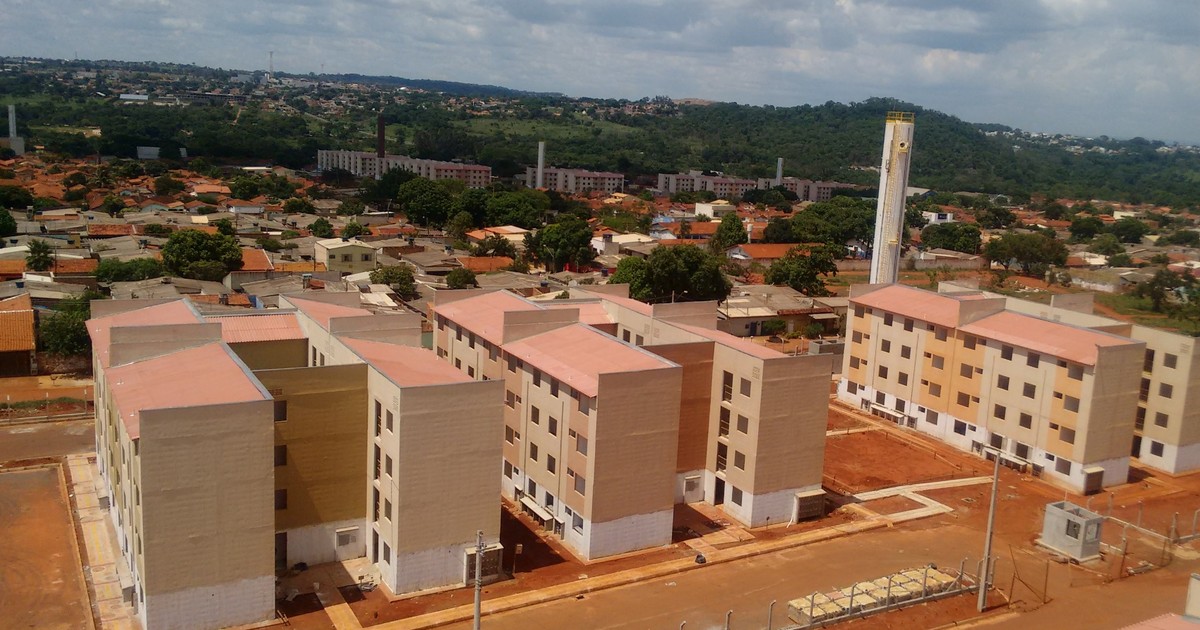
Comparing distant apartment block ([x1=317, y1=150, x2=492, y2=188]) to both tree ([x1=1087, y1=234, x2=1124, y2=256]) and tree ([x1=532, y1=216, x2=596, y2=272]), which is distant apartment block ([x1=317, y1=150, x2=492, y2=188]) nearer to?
tree ([x1=532, y1=216, x2=596, y2=272])

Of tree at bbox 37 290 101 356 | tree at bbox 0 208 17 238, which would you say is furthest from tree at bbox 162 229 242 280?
tree at bbox 0 208 17 238

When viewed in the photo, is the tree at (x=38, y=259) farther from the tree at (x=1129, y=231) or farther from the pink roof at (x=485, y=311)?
the tree at (x=1129, y=231)

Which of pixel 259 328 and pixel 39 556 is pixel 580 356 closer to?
pixel 259 328

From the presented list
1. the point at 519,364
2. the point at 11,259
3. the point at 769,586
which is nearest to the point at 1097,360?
the point at 769,586

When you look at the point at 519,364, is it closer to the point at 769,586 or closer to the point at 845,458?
the point at 769,586

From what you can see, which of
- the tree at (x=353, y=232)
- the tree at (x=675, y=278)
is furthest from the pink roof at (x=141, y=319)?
the tree at (x=353, y=232)

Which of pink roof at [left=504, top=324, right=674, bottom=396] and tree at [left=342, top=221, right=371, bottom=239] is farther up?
pink roof at [left=504, top=324, right=674, bottom=396]
